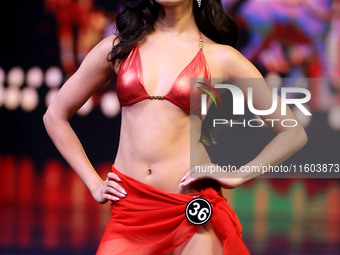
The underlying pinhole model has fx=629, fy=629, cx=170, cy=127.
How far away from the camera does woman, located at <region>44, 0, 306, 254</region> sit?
2145 millimetres

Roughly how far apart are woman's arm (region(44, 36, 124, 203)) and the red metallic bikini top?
0.13 m

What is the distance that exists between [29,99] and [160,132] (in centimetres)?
684

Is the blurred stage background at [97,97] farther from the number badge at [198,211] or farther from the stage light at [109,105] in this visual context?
the number badge at [198,211]

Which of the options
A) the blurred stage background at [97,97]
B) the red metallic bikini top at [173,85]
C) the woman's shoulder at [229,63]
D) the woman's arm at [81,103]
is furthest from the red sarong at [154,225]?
the blurred stage background at [97,97]

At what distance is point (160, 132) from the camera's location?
2.17m

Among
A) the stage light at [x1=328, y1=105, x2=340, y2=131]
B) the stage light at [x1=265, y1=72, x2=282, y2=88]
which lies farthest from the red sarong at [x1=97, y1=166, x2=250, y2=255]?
the stage light at [x1=328, y1=105, x2=340, y2=131]

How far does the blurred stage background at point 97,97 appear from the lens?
6.51 meters

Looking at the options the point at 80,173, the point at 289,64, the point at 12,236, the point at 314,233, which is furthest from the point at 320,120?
the point at 80,173

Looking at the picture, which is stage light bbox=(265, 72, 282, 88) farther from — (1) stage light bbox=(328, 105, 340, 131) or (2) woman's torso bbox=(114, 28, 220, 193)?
(2) woman's torso bbox=(114, 28, 220, 193)

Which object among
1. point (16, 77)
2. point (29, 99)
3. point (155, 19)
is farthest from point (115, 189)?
point (16, 77)

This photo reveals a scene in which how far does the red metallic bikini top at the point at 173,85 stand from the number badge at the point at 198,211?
32 centimetres

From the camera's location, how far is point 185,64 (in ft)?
7.30

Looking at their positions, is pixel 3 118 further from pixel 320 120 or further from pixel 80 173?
pixel 80 173

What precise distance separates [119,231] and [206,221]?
0.30m
